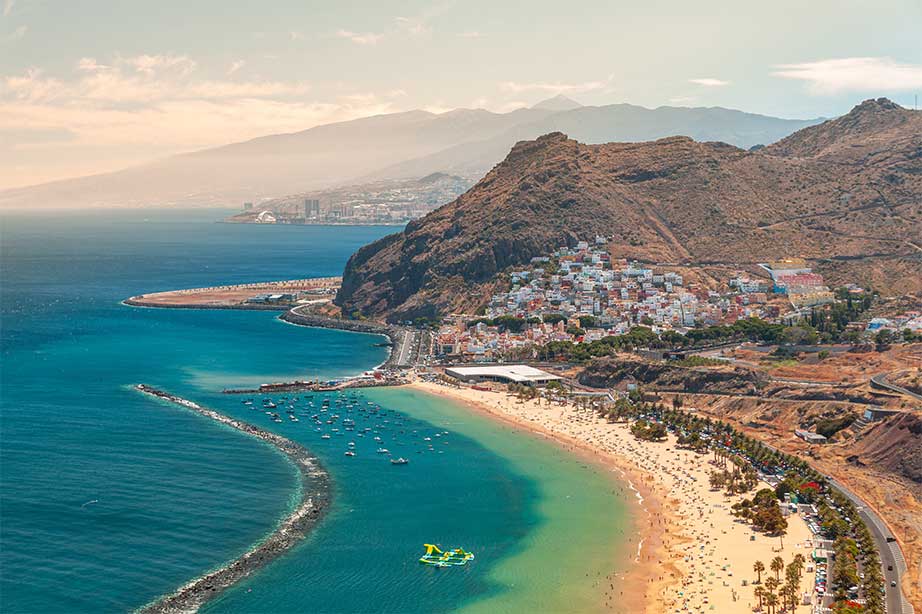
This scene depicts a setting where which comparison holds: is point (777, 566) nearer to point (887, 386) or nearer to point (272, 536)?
point (272, 536)

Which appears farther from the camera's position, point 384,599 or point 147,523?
point 147,523

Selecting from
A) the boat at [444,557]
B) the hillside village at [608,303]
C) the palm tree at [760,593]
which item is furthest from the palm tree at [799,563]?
the hillside village at [608,303]

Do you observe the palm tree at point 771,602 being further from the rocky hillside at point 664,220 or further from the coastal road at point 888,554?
the rocky hillside at point 664,220

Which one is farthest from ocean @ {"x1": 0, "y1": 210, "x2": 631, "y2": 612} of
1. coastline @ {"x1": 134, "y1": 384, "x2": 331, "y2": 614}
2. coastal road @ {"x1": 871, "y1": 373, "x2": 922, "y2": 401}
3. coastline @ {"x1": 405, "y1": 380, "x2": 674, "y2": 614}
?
coastal road @ {"x1": 871, "y1": 373, "x2": 922, "y2": 401}

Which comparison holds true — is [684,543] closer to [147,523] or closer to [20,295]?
[147,523]

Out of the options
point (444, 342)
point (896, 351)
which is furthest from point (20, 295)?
point (896, 351)
